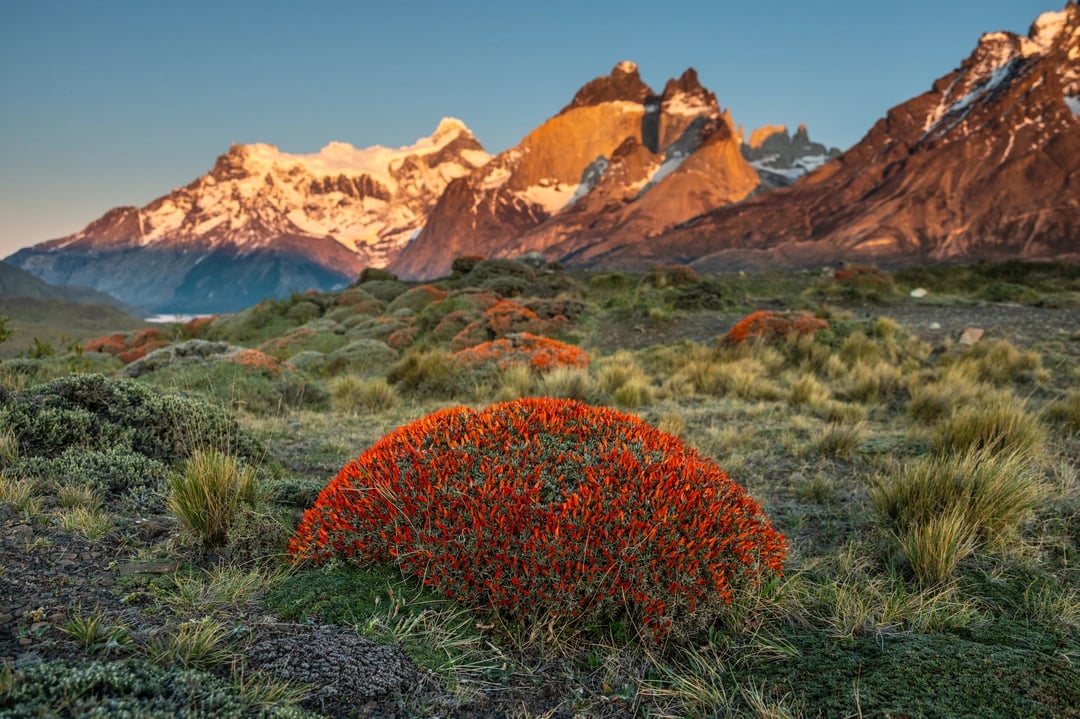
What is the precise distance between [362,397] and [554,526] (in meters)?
7.23

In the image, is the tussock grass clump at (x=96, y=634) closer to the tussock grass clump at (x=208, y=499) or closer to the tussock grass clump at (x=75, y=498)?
the tussock grass clump at (x=208, y=499)

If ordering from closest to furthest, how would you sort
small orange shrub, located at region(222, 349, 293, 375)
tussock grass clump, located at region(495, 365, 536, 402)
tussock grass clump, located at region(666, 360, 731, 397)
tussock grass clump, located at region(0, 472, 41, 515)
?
tussock grass clump, located at region(0, 472, 41, 515) → tussock grass clump, located at region(495, 365, 536, 402) → tussock grass clump, located at region(666, 360, 731, 397) → small orange shrub, located at region(222, 349, 293, 375)

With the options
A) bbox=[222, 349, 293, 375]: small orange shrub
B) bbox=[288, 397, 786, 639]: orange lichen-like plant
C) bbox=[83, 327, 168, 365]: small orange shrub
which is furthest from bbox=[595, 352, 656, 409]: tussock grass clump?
bbox=[83, 327, 168, 365]: small orange shrub

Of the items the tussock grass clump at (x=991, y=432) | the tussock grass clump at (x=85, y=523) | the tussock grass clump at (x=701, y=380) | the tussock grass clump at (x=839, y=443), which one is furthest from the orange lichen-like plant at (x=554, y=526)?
the tussock grass clump at (x=701, y=380)

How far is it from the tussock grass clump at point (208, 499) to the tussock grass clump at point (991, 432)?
6.30 m

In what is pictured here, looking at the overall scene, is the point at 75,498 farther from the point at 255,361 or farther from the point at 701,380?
the point at 701,380

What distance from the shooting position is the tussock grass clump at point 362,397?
8875mm

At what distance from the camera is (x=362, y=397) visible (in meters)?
9.23

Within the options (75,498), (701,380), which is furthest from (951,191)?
(75,498)

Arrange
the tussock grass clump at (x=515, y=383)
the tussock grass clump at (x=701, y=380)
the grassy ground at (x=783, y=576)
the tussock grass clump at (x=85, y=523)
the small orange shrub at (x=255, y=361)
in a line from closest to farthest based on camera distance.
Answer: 1. the grassy ground at (x=783, y=576)
2. the tussock grass clump at (x=85, y=523)
3. the tussock grass clump at (x=515, y=383)
4. the tussock grass clump at (x=701, y=380)
5. the small orange shrub at (x=255, y=361)

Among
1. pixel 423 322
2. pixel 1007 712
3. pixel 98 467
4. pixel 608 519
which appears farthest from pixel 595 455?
pixel 423 322

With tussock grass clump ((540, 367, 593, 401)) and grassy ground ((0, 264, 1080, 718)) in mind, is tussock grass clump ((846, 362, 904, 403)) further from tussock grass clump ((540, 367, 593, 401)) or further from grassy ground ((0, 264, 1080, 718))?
tussock grass clump ((540, 367, 593, 401))

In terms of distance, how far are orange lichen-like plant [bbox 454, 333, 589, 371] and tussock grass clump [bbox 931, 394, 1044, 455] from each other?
6.48 m

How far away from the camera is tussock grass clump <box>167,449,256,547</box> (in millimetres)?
3371
